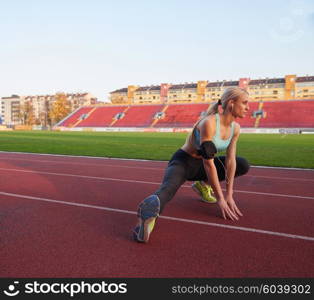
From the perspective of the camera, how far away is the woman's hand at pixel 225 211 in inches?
151

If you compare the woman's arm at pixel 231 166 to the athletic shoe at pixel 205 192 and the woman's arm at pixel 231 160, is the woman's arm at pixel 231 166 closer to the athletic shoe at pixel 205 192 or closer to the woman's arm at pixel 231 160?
the woman's arm at pixel 231 160

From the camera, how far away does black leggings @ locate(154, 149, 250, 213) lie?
3414 millimetres

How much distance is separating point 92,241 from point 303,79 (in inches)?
4267

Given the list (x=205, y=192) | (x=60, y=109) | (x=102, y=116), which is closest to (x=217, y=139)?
(x=205, y=192)

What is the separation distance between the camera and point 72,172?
805 cm

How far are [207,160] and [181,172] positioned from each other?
1.18 ft

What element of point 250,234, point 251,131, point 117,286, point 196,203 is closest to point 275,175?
point 196,203

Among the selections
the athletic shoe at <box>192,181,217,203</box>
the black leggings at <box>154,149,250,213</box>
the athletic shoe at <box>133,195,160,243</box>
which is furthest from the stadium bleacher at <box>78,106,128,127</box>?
the athletic shoe at <box>133,195,160,243</box>

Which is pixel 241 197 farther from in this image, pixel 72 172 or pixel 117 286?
pixel 72 172

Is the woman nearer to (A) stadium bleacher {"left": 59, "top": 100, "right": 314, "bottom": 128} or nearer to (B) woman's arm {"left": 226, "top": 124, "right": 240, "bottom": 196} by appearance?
(B) woman's arm {"left": 226, "top": 124, "right": 240, "bottom": 196}

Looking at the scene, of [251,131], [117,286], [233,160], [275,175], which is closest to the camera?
[117,286]

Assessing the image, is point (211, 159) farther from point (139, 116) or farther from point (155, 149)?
point (139, 116)

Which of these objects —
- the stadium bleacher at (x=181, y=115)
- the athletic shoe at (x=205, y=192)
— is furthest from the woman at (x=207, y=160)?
the stadium bleacher at (x=181, y=115)

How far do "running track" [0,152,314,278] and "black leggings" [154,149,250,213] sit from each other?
477 millimetres
